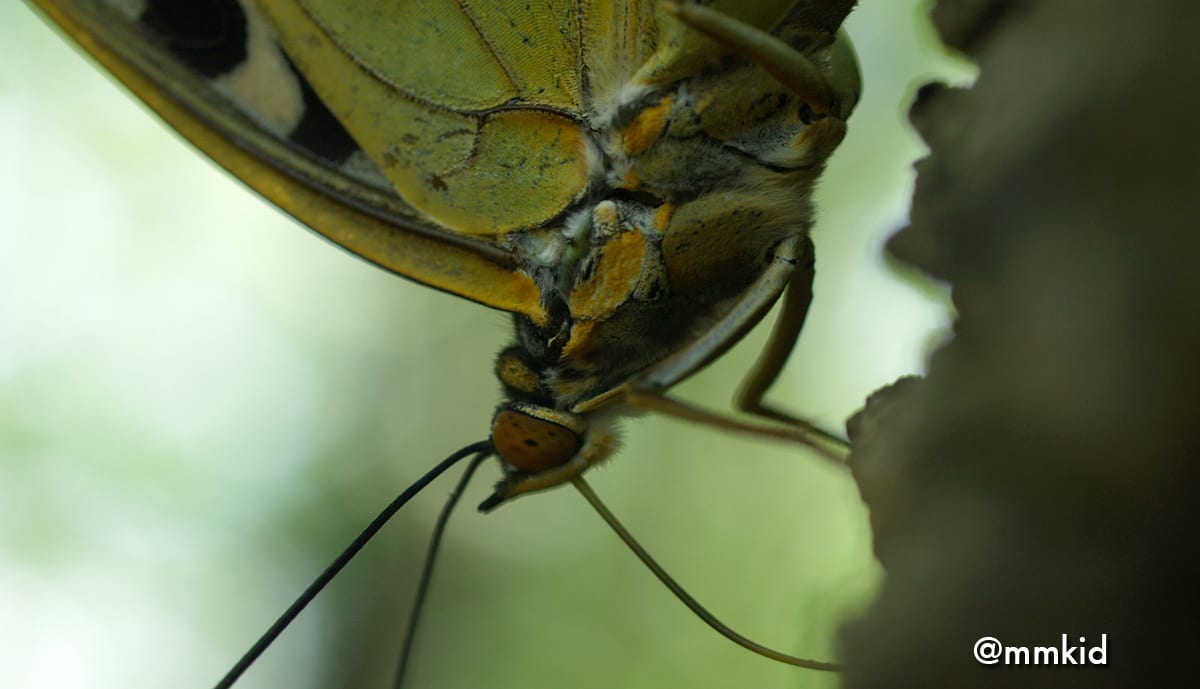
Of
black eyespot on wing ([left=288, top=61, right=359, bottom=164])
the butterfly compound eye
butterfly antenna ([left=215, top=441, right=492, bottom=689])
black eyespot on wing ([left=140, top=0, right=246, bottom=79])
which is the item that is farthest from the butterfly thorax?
black eyespot on wing ([left=140, top=0, right=246, bottom=79])

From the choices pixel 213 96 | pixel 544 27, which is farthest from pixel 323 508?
pixel 544 27

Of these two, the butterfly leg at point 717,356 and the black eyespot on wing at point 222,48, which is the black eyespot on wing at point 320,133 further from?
the butterfly leg at point 717,356

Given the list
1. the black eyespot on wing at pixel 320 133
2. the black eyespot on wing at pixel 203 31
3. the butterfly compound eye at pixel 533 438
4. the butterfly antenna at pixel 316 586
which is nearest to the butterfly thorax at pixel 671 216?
the butterfly compound eye at pixel 533 438

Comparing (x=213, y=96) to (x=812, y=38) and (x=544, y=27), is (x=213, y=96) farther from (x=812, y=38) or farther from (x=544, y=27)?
(x=812, y=38)

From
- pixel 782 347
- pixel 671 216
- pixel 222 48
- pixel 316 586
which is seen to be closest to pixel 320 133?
pixel 222 48

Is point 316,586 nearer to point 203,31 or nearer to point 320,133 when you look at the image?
point 320,133
